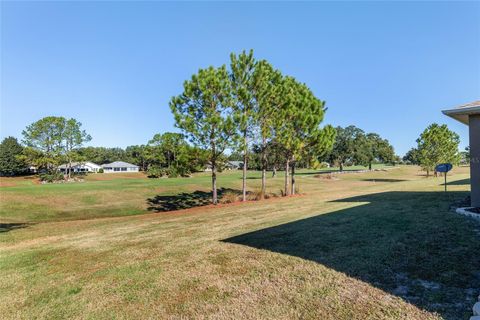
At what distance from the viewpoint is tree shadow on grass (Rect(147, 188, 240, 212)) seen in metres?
22.0

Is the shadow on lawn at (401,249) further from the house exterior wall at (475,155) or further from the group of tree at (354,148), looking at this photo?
the group of tree at (354,148)

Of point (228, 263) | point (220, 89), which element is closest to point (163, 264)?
point (228, 263)

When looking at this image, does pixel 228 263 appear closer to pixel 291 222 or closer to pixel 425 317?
pixel 425 317

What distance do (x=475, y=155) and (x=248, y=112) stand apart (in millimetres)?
13510

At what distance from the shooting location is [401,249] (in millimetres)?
5652

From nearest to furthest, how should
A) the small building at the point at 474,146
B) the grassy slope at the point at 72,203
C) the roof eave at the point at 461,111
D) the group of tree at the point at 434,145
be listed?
A: the roof eave at the point at 461,111, the small building at the point at 474,146, the grassy slope at the point at 72,203, the group of tree at the point at 434,145

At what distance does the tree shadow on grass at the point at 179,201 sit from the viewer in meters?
22.0

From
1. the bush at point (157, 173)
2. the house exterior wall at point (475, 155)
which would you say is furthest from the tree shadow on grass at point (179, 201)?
the bush at point (157, 173)

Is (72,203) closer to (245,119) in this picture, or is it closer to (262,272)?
(245,119)

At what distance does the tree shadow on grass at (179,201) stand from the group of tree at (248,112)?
3577 mm

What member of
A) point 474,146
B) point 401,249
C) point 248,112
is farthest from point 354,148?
point 401,249

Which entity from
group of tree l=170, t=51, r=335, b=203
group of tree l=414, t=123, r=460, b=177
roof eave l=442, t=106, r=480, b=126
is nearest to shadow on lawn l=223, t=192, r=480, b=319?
roof eave l=442, t=106, r=480, b=126

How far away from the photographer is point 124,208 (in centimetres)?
2072

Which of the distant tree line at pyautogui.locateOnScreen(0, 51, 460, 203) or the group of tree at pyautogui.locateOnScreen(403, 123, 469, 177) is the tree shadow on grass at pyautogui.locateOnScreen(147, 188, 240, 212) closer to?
the distant tree line at pyautogui.locateOnScreen(0, 51, 460, 203)
